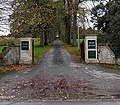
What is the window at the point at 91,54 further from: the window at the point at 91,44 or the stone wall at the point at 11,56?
the stone wall at the point at 11,56

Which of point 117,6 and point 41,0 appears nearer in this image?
point 117,6

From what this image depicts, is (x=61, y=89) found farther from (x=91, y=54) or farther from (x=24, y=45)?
(x=91, y=54)

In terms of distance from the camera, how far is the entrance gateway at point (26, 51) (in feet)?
82.5

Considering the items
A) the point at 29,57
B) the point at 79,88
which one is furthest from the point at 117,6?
the point at 79,88

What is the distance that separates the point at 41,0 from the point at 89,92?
31092 mm

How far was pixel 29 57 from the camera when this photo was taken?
25.3 metres

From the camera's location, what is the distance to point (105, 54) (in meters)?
25.7

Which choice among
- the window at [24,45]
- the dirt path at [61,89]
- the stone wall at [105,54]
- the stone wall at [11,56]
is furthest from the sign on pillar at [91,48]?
the dirt path at [61,89]

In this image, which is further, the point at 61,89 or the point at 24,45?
the point at 24,45

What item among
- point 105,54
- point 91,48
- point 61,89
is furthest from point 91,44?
point 61,89

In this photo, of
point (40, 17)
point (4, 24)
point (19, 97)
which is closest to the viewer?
point (19, 97)

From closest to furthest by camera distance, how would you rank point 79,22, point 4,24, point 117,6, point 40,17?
point 4,24 < point 117,6 < point 40,17 < point 79,22

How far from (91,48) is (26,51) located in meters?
5.30

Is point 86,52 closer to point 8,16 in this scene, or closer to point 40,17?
point 8,16
